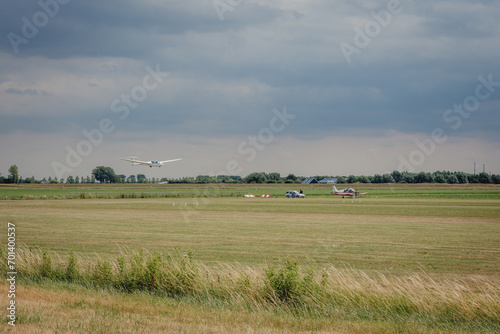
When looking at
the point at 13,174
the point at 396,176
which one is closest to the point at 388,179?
the point at 396,176

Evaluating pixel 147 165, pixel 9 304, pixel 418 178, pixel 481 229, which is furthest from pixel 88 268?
pixel 418 178

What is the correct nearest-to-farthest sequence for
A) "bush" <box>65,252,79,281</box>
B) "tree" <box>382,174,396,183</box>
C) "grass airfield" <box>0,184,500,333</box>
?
"grass airfield" <box>0,184,500,333</box>, "bush" <box>65,252,79,281</box>, "tree" <box>382,174,396,183</box>

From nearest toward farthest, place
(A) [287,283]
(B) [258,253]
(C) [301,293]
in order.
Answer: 1. (C) [301,293]
2. (A) [287,283]
3. (B) [258,253]

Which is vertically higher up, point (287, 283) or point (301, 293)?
point (287, 283)

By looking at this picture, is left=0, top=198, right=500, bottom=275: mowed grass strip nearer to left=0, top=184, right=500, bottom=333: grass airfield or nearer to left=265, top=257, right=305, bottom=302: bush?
left=0, top=184, right=500, bottom=333: grass airfield

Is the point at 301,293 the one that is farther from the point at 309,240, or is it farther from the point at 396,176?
the point at 396,176

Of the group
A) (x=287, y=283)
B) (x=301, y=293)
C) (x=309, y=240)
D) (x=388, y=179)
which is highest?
(x=388, y=179)

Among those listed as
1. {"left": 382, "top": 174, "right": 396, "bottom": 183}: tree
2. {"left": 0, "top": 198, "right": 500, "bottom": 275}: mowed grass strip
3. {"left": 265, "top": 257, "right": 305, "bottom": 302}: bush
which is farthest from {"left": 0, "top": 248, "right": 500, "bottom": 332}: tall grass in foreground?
{"left": 382, "top": 174, "right": 396, "bottom": 183}: tree

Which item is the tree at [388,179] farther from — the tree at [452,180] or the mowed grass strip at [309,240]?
the mowed grass strip at [309,240]

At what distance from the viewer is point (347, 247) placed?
86.9ft

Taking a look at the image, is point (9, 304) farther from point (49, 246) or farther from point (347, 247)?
point (347, 247)

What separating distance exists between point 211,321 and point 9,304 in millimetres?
4826

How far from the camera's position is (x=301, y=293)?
1207cm

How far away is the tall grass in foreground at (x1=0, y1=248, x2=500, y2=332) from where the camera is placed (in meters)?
11.1
